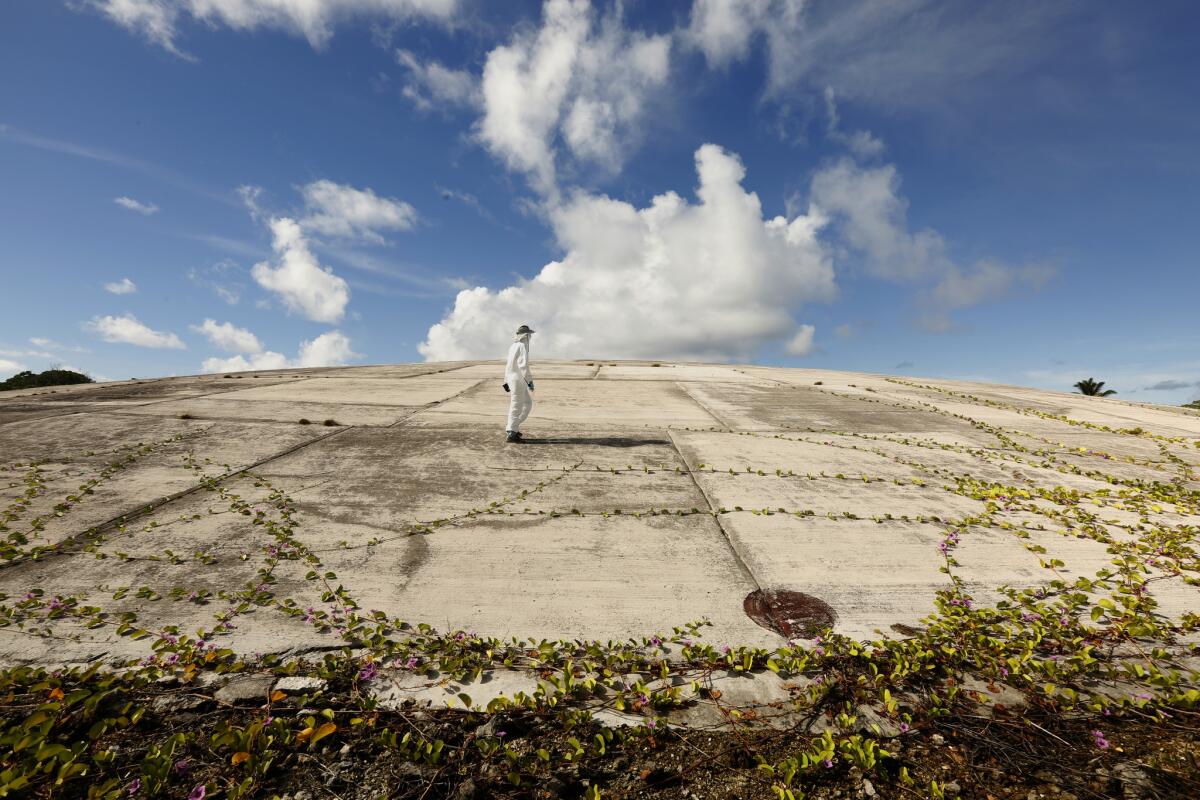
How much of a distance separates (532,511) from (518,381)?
2.89 metres

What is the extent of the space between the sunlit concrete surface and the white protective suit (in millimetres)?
483

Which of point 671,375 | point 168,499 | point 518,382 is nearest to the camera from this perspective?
point 168,499

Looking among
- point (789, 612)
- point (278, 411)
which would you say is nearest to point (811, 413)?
point (789, 612)

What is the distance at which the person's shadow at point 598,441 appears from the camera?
7766mm

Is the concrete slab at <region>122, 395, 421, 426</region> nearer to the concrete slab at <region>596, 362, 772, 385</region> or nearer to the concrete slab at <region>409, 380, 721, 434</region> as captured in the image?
the concrete slab at <region>409, 380, 721, 434</region>

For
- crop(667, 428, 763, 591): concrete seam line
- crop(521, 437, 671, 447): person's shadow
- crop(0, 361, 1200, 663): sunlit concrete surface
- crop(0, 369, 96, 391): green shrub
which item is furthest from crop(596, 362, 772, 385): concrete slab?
crop(0, 369, 96, 391): green shrub

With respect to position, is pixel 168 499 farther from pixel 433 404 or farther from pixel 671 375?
pixel 671 375

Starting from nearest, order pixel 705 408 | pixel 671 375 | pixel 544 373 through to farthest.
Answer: pixel 705 408 < pixel 544 373 < pixel 671 375

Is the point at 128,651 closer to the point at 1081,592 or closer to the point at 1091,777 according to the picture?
the point at 1091,777

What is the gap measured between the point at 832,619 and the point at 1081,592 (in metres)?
2.18

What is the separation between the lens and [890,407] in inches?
455

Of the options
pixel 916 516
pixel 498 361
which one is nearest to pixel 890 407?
pixel 916 516

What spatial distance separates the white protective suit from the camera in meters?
7.69

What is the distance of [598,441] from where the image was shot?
790 centimetres
